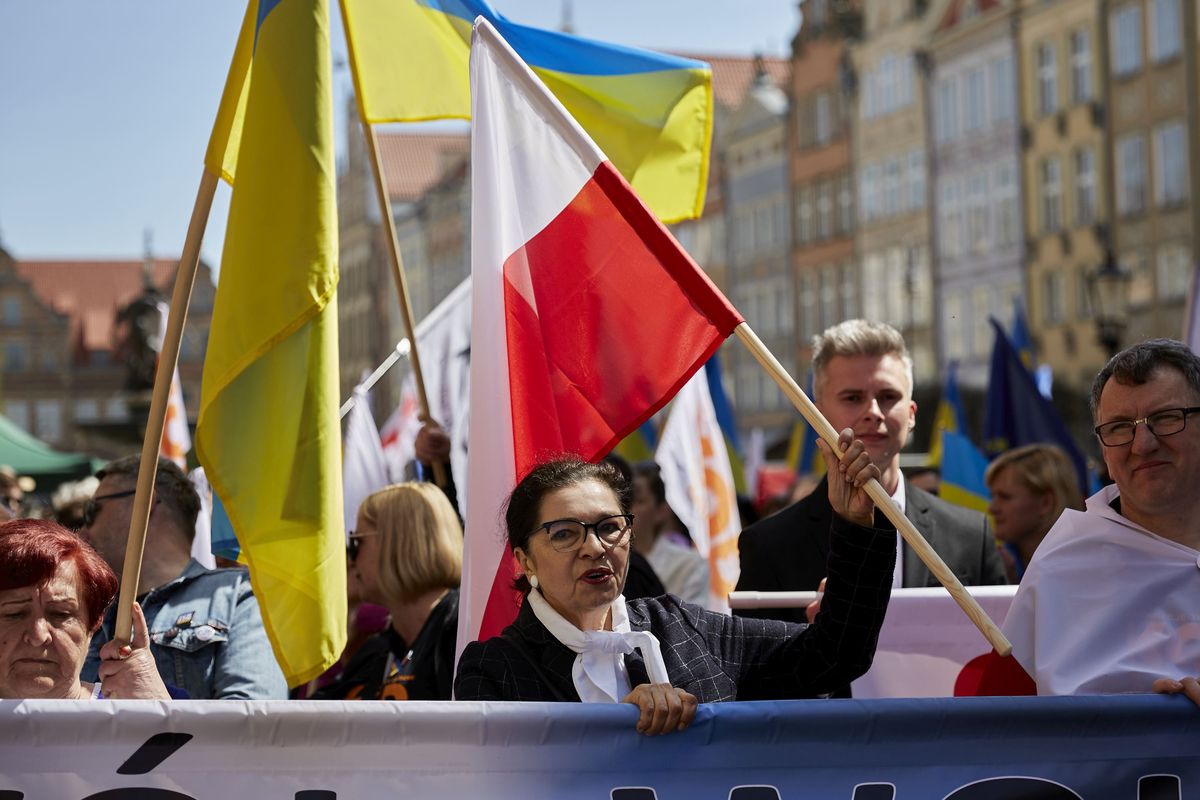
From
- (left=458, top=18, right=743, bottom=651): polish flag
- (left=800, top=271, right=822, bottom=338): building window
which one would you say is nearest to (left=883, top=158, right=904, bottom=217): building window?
(left=800, top=271, right=822, bottom=338): building window

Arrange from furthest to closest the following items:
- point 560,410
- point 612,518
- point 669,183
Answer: point 669,183
point 560,410
point 612,518

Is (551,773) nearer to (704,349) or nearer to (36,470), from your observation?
(704,349)

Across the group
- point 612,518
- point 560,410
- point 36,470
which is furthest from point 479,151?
point 36,470

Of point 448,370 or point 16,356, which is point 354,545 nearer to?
point 448,370

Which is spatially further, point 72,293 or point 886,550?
point 72,293

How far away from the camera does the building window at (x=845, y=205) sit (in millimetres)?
52719

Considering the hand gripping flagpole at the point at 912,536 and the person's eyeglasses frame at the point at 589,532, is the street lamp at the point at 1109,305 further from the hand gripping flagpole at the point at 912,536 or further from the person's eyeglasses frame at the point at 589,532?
the person's eyeglasses frame at the point at 589,532

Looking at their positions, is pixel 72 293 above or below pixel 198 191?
above

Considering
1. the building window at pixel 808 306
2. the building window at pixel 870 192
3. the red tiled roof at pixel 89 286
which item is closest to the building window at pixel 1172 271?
the building window at pixel 870 192

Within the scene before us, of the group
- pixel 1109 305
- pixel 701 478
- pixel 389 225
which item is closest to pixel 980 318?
pixel 1109 305

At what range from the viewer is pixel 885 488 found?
17.3ft

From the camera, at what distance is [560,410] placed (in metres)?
4.66

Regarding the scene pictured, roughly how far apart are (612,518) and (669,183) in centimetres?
281

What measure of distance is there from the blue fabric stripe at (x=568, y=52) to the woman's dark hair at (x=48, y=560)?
2723 millimetres
